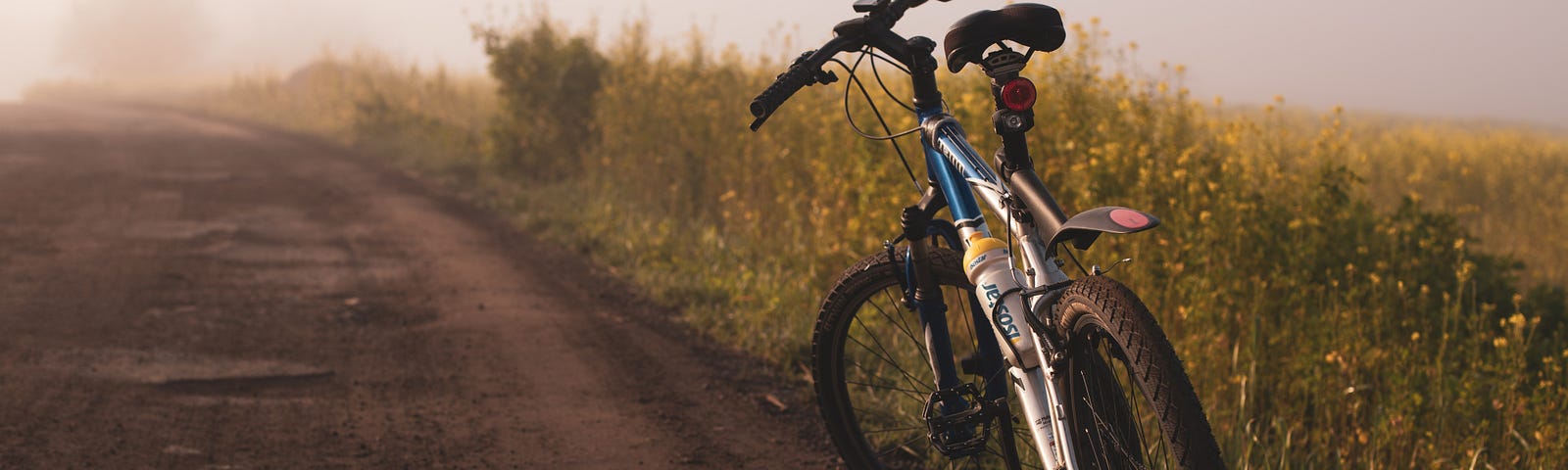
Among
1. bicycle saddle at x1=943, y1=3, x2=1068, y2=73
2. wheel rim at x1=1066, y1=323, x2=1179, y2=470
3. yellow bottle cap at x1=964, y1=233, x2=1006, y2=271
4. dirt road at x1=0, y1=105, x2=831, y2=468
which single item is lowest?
dirt road at x1=0, y1=105, x2=831, y2=468

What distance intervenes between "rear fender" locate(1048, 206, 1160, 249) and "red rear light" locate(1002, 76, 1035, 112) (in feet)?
1.05

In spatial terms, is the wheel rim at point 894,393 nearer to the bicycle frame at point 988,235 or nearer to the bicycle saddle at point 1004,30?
the bicycle frame at point 988,235

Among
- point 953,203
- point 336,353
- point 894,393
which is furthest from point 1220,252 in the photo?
point 336,353

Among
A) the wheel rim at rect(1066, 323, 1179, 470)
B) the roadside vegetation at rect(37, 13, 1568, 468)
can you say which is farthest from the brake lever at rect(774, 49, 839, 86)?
the roadside vegetation at rect(37, 13, 1568, 468)

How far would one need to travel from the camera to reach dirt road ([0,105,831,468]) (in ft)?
14.0

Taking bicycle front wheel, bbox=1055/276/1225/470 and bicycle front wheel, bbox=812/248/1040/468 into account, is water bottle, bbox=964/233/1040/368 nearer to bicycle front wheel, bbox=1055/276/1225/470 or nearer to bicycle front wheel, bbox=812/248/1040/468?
bicycle front wheel, bbox=1055/276/1225/470

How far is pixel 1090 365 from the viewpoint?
2436mm

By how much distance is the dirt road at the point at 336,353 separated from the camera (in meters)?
4.28

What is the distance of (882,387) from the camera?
3904mm

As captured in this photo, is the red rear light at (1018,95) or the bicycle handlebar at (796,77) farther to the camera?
the bicycle handlebar at (796,77)

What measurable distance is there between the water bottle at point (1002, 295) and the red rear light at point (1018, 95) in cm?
36

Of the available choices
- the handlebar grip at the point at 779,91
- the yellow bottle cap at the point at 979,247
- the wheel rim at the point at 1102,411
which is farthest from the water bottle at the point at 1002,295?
the handlebar grip at the point at 779,91

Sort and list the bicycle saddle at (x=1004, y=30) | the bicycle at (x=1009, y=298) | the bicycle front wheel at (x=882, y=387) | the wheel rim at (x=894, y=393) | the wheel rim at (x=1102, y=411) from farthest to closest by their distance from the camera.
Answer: the wheel rim at (x=894, y=393)
the bicycle front wheel at (x=882, y=387)
the bicycle saddle at (x=1004, y=30)
the wheel rim at (x=1102, y=411)
the bicycle at (x=1009, y=298)

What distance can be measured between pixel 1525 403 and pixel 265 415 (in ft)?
16.1
